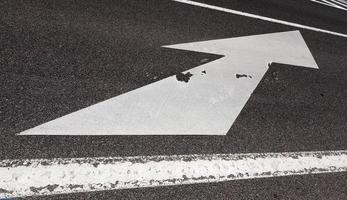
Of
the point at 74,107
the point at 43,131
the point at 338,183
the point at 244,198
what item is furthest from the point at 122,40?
the point at 338,183

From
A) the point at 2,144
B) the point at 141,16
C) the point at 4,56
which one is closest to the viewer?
the point at 2,144

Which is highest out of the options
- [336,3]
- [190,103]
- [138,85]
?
[138,85]

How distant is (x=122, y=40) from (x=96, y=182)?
6.67 feet

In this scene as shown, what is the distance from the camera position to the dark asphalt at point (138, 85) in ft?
9.36

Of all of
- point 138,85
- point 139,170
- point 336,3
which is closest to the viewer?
point 139,170

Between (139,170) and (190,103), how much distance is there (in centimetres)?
114

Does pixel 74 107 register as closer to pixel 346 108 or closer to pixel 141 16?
pixel 141 16

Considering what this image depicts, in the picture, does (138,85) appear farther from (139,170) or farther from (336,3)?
(336,3)

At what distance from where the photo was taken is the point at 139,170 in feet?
9.23

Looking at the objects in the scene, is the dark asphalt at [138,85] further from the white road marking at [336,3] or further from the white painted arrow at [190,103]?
the white road marking at [336,3]

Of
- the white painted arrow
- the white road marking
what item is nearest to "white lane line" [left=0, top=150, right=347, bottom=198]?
the white painted arrow

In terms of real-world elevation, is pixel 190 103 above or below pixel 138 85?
below

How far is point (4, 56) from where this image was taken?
129 inches

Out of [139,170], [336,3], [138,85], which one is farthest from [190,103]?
[336,3]
